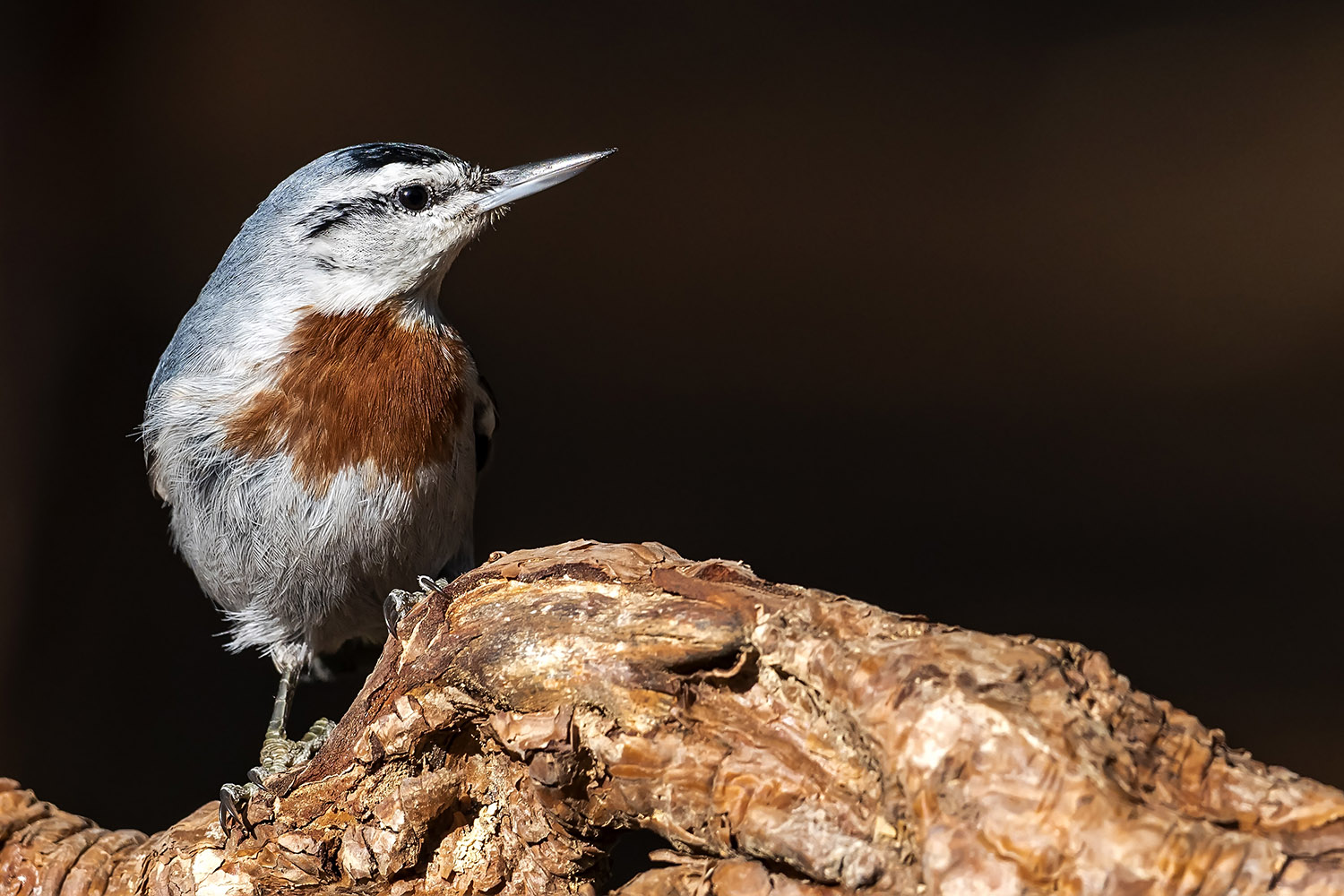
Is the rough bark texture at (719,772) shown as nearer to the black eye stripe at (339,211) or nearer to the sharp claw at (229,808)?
the sharp claw at (229,808)

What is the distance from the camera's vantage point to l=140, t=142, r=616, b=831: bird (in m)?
1.44

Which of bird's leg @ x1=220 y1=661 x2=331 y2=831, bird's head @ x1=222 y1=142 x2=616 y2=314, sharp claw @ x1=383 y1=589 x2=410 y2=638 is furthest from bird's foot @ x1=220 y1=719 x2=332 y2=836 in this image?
bird's head @ x1=222 y1=142 x2=616 y2=314

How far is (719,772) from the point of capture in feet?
3.13

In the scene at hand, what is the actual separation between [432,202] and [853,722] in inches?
38.2

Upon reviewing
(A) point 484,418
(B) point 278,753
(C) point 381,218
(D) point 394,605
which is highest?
(C) point 381,218

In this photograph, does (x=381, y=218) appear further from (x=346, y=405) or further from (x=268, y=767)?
(x=268, y=767)

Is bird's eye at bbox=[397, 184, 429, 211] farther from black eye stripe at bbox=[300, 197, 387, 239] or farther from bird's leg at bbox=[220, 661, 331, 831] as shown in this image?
bird's leg at bbox=[220, 661, 331, 831]

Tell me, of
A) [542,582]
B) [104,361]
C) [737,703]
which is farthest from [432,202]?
[104,361]

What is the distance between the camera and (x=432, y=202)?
152 cm

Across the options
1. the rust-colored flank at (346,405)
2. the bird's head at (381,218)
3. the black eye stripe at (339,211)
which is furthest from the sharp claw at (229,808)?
the black eye stripe at (339,211)

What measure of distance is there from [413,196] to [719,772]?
91 cm

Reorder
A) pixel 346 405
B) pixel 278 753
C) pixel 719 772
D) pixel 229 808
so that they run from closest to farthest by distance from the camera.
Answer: pixel 719 772 → pixel 229 808 → pixel 346 405 → pixel 278 753

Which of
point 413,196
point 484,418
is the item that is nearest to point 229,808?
point 484,418

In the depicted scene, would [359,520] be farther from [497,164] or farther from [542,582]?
[497,164]
